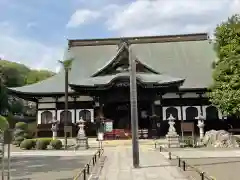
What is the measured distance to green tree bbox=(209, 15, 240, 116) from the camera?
89.1 feet

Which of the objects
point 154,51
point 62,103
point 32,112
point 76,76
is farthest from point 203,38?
point 32,112

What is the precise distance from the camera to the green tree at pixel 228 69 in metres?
27.2

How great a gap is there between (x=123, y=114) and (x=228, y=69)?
12.3 meters

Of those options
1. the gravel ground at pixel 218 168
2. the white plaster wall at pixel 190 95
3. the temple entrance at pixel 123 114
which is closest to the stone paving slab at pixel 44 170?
the gravel ground at pixel 218 168

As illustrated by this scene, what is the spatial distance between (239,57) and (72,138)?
58.1 ft

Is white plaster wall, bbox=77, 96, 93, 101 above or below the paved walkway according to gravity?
above

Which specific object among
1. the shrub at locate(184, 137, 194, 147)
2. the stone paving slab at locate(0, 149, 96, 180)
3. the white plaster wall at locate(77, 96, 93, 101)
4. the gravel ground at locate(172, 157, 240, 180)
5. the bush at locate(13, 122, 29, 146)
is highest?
the white plaster wall at locate(77, 96, 93, 101)

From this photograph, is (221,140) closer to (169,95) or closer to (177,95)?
(177,95)

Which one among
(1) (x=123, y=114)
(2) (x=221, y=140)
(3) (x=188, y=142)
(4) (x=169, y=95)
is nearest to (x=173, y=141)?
(3) (x=188, y=142)

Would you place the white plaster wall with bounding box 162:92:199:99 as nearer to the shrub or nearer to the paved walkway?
the shrub

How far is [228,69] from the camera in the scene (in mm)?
29234

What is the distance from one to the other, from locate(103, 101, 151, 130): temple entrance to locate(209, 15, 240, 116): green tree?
7.98 m

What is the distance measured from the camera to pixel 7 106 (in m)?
51.1

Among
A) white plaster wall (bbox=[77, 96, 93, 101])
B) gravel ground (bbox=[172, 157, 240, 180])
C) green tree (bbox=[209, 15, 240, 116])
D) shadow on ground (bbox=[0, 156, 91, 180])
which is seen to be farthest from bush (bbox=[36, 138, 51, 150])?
green tree (bbox=[209, 15, 240, 116])
